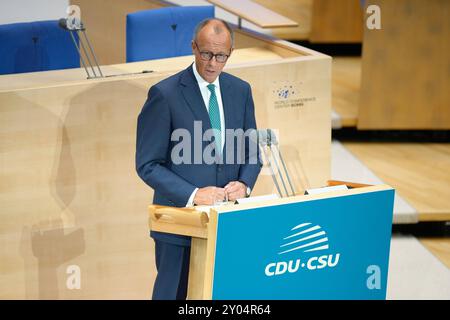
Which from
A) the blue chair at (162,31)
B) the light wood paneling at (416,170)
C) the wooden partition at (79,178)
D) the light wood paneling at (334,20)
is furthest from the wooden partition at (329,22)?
the wooden partition at (79,178)

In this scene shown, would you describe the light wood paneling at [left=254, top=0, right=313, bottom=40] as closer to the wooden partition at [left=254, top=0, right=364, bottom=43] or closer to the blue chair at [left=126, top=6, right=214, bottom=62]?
the wooden partition at [left=254, top=0, right=364, bottom=43]

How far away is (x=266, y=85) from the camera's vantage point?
3.94 m

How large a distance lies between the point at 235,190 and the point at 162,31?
2038 millimetres

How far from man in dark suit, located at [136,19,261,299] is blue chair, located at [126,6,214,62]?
1.77 m

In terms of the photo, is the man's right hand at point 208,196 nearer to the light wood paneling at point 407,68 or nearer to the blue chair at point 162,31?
the blue chair at point 162,31

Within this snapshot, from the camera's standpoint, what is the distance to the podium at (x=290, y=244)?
257cm

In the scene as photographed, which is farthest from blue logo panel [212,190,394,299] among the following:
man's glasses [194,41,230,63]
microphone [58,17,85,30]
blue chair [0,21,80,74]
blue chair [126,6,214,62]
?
blue chair [0,21,80,74]

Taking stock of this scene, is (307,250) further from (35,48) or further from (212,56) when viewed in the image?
(35,48)

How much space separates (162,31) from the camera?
15.4 ft

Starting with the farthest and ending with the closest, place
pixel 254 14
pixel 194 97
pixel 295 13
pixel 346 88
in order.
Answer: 1. pixel 295 13
2. pixel 346 88
3. pixel 254 14
4. pixel 194 97

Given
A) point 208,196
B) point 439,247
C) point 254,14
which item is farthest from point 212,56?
point 439,247

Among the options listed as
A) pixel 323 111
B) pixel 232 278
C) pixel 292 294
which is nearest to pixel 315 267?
pixel 292 294

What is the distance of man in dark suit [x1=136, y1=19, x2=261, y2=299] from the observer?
109 inches

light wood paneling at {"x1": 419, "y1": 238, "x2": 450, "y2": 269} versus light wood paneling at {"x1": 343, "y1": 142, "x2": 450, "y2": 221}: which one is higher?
light wood paneling at {"x1": 343, "y1": 142, "x2": 450, "y2": 221}
